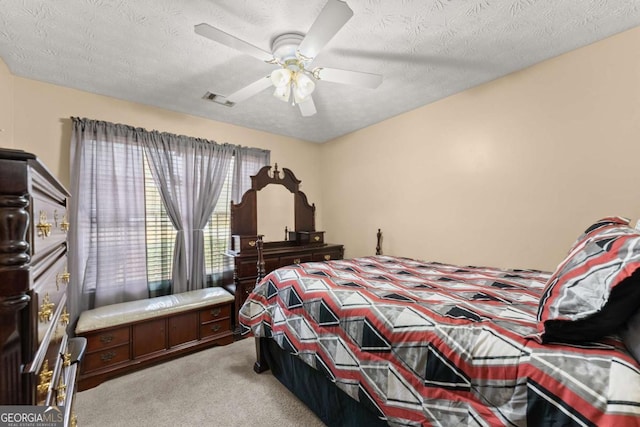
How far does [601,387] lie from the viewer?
0.71 meters

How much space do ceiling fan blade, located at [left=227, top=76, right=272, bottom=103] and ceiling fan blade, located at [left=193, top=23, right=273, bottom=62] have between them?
252 mm

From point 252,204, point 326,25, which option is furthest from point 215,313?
point 326,25

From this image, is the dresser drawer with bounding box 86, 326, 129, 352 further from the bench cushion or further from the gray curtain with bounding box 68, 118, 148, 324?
the gray curtain with bounding box 68, 118, 148, 324

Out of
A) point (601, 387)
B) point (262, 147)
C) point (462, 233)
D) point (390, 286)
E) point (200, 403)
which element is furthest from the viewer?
point (262, 147)

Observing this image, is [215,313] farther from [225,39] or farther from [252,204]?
[225,39]

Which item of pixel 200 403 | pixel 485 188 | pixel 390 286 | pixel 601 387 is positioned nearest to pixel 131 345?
pixel 200 403

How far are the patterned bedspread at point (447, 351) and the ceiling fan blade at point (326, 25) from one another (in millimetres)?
1449

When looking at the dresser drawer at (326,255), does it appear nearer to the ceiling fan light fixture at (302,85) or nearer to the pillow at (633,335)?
the ceiling fan light fixture at (302,85)

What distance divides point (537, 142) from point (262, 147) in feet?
10.2

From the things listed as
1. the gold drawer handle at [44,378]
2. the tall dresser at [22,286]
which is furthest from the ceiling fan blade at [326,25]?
the gold drawer handle at [44,378]

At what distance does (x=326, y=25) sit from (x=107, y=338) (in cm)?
282

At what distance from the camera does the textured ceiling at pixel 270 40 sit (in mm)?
1581

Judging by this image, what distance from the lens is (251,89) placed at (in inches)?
79.6

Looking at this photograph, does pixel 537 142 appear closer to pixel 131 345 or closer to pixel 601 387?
pixel 601 387
